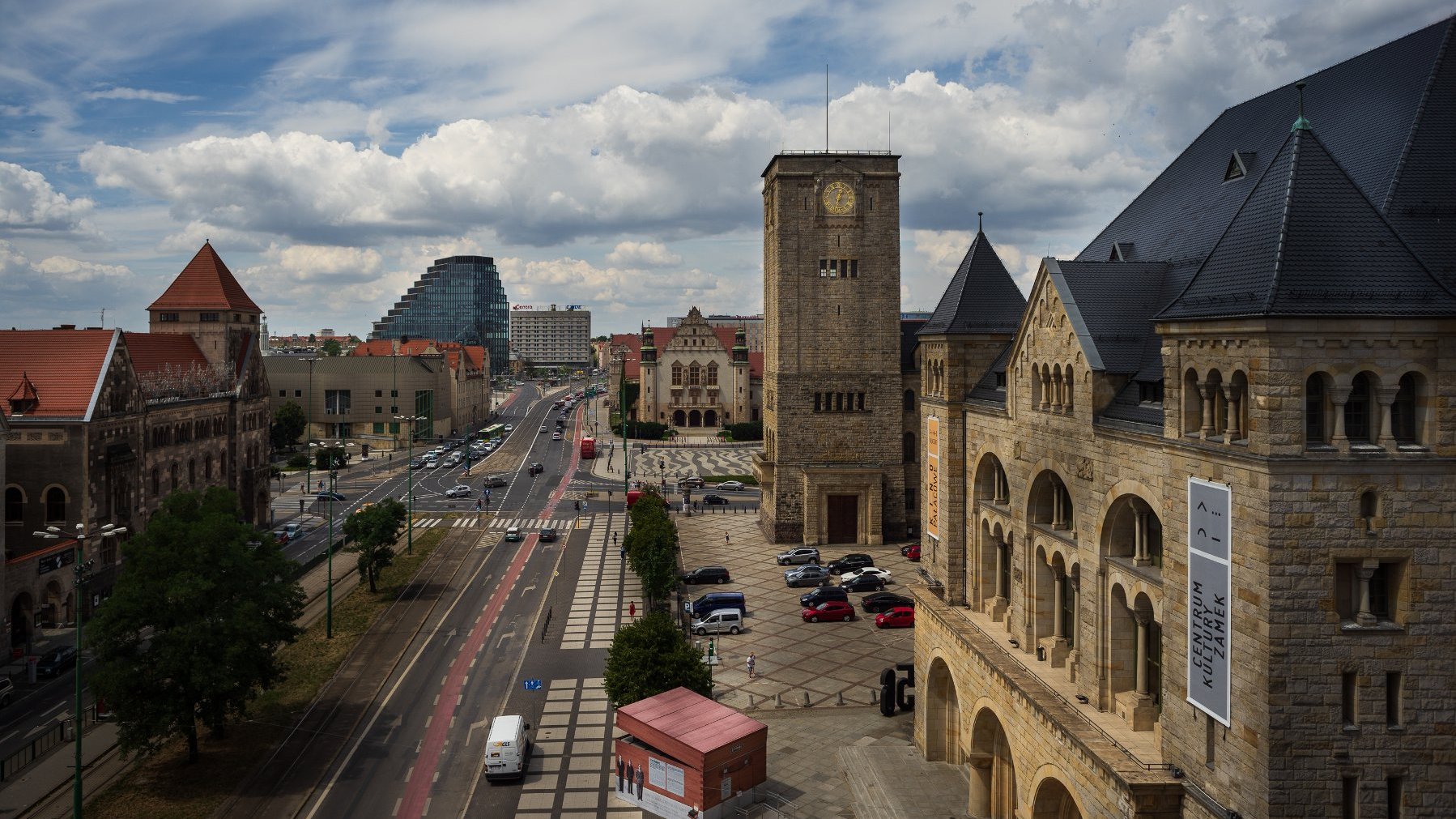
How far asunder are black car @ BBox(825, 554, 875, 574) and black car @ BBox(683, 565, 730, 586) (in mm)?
7771

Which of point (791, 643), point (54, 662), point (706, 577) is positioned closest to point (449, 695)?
point (791, 643)

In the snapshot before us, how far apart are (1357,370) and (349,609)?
5755 cm

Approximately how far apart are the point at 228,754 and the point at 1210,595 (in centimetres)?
3787

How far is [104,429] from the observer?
64.0 m

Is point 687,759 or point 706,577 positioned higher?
point 687,759

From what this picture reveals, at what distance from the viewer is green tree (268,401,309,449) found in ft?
445

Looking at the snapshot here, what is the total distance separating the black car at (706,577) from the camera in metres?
69.3

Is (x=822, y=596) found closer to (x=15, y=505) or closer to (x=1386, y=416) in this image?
(x=1386, y=416)

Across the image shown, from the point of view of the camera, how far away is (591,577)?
71.5 metres

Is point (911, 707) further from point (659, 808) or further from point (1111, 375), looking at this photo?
point (1111, 375)

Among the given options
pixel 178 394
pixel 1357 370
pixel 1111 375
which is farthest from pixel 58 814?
pixel 178 394

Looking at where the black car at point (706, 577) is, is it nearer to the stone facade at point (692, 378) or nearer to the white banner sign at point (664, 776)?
the white banner sign at point (664, 776)

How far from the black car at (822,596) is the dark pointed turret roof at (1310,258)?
42.2 metres

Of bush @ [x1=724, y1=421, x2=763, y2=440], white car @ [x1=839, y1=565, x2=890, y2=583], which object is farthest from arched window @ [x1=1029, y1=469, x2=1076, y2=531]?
bush @ [x1=724, y1=421, x2=763, y2=440]
